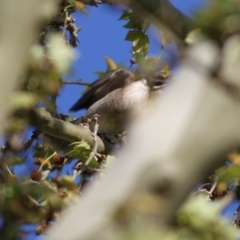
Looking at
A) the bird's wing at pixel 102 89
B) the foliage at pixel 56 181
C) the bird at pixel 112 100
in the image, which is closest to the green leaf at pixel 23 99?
the foliage at pixel 56 181

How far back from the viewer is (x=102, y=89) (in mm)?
6617

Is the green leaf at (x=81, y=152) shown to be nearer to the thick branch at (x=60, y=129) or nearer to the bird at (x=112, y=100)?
the thick branch at (x=60, y=129)

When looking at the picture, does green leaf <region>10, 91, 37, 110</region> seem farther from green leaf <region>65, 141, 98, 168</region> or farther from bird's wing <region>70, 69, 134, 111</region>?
bird's wing <region>70, 69, 134, 111</region>

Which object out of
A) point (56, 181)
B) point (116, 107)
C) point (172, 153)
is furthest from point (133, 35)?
point (116, 107)

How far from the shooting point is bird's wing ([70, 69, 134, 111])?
21.3 ft

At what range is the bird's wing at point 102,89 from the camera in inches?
255

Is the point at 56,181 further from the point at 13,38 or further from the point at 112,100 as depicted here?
the point at 112,100

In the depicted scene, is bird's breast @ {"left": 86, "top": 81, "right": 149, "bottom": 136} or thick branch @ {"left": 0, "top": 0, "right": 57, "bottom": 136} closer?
thick branch @ {"left": 0, "top": 0, "right": 57, "bottom": 136}

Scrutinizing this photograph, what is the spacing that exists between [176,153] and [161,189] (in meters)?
0.07

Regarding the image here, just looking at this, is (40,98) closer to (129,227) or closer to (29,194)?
(29,194)

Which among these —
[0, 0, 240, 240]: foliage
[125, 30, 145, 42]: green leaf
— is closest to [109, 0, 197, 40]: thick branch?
[0, 0, 240, 240]: foliage

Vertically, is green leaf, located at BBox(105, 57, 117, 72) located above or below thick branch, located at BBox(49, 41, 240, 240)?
above

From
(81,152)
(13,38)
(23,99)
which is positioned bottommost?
(13,38)

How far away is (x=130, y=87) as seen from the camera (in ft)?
21.5
